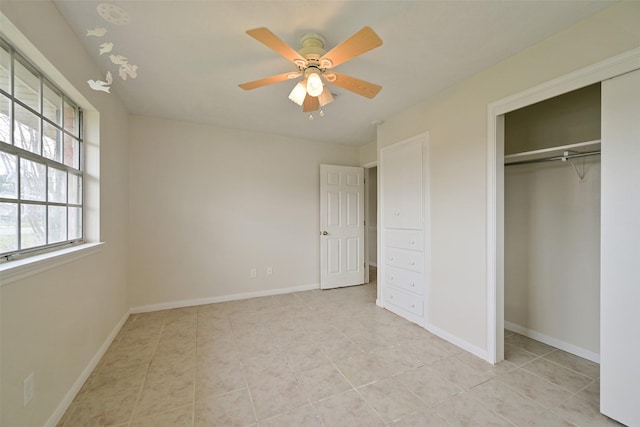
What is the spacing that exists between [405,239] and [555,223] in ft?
4.53

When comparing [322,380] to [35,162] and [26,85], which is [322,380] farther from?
[26,85]

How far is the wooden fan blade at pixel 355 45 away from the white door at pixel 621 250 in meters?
1.49

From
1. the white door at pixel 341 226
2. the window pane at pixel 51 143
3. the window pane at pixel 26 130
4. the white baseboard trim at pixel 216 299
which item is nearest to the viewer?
the window pane at pixel 26 130

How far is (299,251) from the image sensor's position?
4.07 meters

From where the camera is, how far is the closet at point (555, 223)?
2131 millimetres

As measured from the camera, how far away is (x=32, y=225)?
1.45 metres

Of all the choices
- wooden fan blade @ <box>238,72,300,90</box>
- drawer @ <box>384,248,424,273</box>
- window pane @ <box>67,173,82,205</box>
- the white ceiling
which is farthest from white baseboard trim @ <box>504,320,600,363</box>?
window pane @ <box>67,173,82,205</box>

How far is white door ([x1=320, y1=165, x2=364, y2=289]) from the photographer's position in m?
4.12

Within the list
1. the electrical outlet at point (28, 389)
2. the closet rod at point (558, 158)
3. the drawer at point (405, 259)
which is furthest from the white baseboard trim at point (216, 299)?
the closet rod at point (558, 158)

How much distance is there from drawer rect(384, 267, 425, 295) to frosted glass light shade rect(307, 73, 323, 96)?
2.21 m

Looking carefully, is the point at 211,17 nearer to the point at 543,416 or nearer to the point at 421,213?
the point at 421,213

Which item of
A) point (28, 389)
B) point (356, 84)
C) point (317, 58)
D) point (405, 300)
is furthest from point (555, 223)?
point (28, 389)

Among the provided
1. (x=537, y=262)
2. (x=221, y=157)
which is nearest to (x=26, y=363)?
(x=221, y=157)

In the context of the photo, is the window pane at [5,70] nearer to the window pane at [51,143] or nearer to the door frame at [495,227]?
the window pane at [51,143]
